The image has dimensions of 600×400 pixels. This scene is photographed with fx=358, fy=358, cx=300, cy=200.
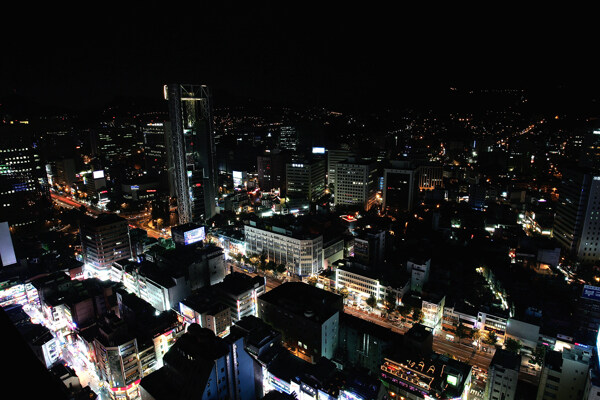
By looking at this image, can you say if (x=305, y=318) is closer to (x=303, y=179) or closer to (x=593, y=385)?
(x=593, y=385)

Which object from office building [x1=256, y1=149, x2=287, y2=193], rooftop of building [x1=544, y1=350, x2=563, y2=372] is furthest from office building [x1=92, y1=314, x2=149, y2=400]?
office building [x1=256, y1=149, x2=287, y2=193]

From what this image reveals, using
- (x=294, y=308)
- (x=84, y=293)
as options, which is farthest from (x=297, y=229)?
(x=84, y=293)

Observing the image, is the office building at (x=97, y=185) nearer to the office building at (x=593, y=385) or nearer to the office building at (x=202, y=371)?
the office building at (x=202, y=371)

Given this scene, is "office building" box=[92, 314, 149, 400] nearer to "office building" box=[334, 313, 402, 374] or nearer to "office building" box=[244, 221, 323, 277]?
"office building" box=[334, 313, 402, 374]

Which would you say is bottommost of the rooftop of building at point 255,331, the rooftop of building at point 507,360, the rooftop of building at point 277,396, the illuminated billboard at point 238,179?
the rooftop of building at point 277,396

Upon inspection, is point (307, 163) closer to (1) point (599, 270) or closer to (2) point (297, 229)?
(2) point (297, 229)

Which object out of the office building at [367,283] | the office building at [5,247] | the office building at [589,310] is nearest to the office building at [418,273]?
the office building at [367,283]
